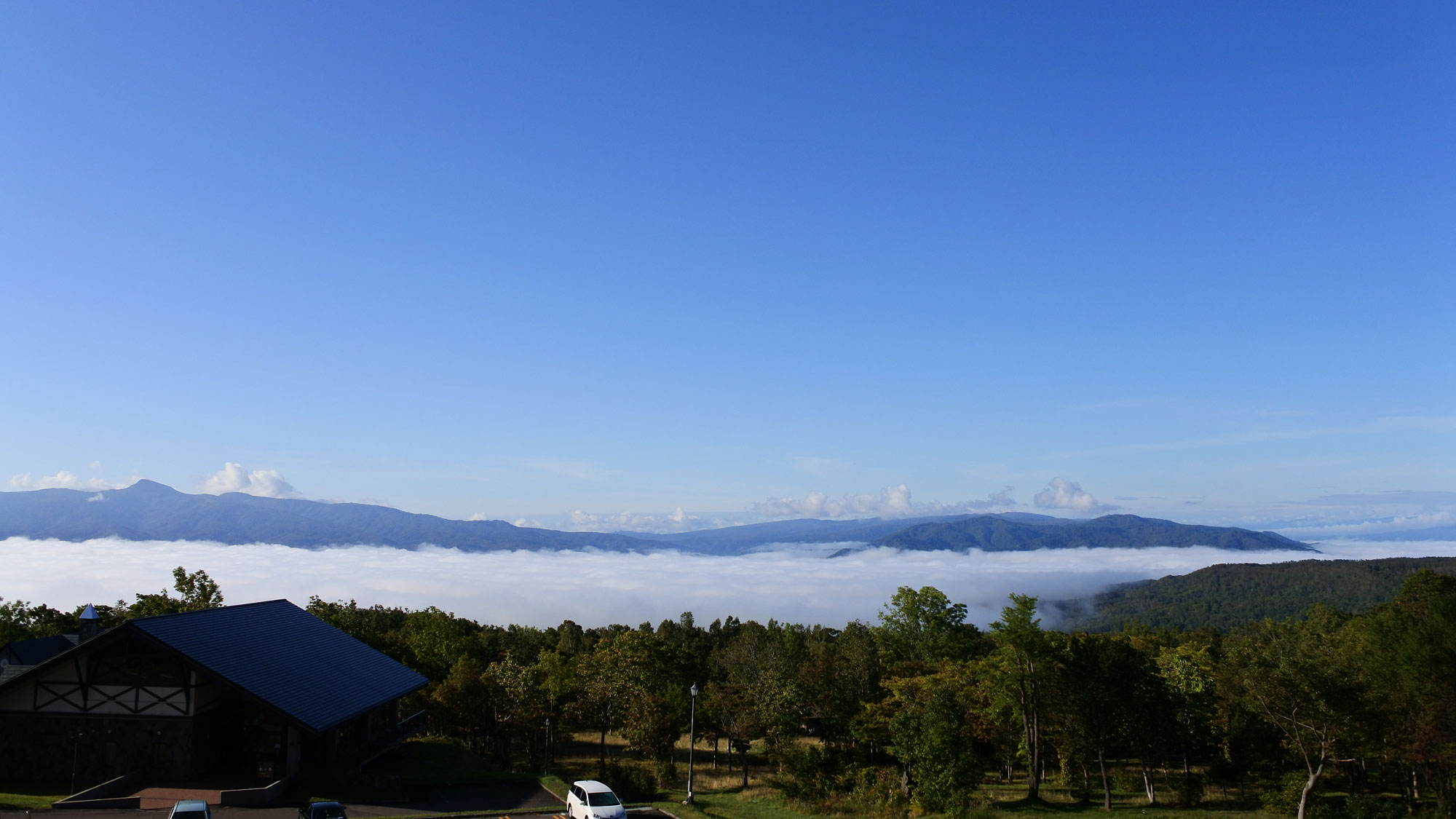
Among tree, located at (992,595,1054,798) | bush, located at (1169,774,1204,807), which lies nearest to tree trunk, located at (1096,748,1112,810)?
tree, located at (992,595,1054,798)

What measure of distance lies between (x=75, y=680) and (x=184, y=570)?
25.9 metres

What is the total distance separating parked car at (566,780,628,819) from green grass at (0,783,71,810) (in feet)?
56.8

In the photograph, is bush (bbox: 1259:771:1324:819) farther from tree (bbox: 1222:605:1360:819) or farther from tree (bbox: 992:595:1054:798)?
tree (bbox: 992:595:1054:798)

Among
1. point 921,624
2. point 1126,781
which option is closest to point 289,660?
point 1126,781

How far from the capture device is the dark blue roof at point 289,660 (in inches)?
1243

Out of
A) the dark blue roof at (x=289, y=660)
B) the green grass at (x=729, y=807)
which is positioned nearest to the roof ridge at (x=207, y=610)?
the dark blue roof at (x=289, y=660)

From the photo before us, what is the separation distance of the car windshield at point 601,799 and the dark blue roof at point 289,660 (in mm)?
11365

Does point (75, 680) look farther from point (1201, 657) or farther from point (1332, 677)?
point (1201, 657)

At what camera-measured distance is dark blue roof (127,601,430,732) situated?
3156 centimetres

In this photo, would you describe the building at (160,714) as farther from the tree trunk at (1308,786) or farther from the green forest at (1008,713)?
the tree trunk at (1308,786)

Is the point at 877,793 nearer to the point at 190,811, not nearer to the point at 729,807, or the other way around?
the point at 729,807

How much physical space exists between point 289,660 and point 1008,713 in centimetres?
3672

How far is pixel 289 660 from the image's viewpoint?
37.4m

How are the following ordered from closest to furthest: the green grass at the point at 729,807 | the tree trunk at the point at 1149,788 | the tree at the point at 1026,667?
the green grass at the point at 729,807
the tree trunk at the point at 1149,788
the tree at the point at 1026,667
